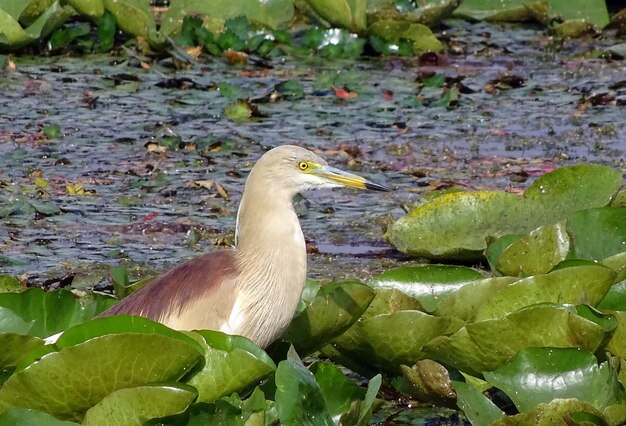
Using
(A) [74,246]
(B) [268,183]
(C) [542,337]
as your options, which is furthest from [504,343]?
(A) [74,246]

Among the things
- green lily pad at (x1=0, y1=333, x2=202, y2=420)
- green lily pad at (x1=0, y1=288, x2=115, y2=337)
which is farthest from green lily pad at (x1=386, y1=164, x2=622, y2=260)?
green lily pad at (x1=0, y1=333, x2=202, y2=420)

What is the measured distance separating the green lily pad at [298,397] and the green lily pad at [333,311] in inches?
21.6

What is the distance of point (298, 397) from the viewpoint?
12.3ft

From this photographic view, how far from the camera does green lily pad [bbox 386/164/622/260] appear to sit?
19.7ft

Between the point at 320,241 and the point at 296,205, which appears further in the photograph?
the point at 296,205

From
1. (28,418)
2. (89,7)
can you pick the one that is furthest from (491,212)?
(89,7)

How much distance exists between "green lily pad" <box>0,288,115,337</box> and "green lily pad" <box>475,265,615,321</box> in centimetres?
137

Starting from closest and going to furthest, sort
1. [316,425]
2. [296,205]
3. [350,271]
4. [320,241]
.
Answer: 1. [316,425]
2. [350,271]
3. [320,241]
4. [296,205]

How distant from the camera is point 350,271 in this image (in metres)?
6.13

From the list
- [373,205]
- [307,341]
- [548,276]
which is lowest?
[373,205]

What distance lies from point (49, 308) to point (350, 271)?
6.09 feet

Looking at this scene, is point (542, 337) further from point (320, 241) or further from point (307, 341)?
point (320, 241)

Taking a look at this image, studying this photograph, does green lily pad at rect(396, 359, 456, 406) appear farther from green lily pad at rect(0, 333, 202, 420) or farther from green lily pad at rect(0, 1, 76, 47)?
green lily pad at rect(0, 1, 76, 47)

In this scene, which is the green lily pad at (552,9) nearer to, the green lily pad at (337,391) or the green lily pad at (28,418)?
the green lily pad at (337,391)
